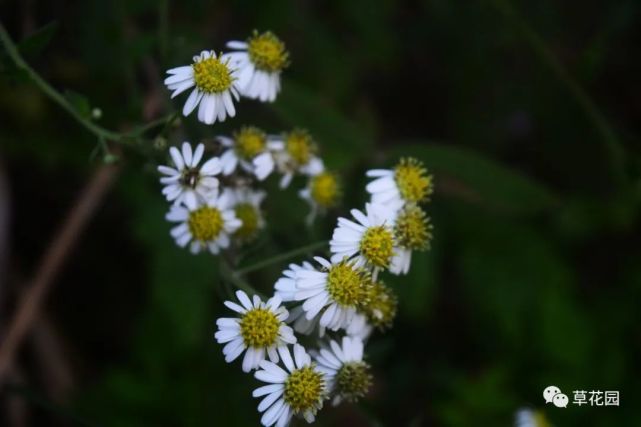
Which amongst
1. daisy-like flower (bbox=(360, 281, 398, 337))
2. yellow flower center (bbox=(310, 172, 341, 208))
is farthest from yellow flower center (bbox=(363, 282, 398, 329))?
yellow flower center (bbox=(310, 172, 341, 208))

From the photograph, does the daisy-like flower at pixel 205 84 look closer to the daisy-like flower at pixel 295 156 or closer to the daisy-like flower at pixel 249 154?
the daisy-like flower at pixel 249 154

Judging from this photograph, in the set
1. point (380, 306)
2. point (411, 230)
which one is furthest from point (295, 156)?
point (380, 306)

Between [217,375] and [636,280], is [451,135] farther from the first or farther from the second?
[217,375]

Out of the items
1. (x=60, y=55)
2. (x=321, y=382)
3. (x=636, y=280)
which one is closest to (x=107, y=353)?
(x=60, y=55)

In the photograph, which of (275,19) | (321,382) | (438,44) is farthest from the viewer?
(438,44)

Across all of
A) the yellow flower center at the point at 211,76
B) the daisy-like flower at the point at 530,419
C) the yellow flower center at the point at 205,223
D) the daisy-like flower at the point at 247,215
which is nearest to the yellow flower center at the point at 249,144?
the daisy-like flower at the point at 247,215

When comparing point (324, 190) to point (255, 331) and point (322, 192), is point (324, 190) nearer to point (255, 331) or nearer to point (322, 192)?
point (322, 192)
